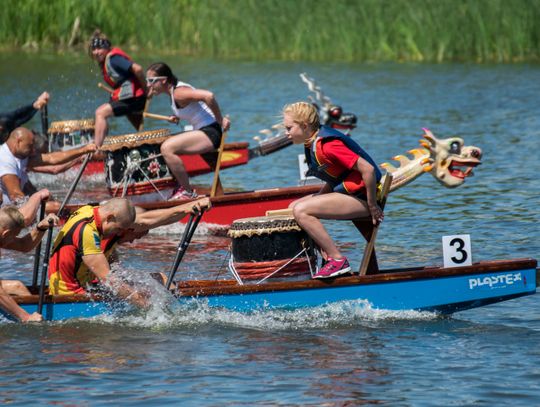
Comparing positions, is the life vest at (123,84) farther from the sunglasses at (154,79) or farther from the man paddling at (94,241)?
the man paddling at (94,241)

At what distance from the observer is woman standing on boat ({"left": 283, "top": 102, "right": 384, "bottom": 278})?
10.3 m

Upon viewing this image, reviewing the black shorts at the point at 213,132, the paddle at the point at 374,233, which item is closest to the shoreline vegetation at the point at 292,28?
the black shorts at the point at 213,132

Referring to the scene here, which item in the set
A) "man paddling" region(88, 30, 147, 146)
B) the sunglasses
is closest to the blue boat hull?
the sunglasses

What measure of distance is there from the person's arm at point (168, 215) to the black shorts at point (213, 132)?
463 centimetres

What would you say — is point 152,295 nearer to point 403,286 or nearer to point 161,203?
point 403,286

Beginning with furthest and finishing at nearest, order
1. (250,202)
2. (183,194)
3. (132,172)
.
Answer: (132,172), (183,194), (250,202)

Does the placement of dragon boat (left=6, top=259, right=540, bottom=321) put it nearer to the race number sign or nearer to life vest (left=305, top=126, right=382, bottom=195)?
the race number sign

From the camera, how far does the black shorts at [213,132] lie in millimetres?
15570

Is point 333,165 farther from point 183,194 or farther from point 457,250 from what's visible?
point 183,194

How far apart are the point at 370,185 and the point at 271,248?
3.53 feet

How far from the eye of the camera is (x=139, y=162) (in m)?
16.3

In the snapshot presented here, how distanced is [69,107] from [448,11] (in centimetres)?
933

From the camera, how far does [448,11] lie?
30.4 meters

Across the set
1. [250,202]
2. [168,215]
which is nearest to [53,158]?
[250,202]
